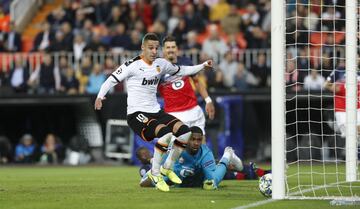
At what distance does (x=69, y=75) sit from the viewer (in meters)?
23.8

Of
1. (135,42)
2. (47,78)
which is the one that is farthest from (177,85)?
(135,42)


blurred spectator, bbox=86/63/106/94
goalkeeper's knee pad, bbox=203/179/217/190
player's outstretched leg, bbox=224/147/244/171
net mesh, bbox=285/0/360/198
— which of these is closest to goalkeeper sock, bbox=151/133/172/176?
goalkeeper's knee pad, bbox=203/179/217/190

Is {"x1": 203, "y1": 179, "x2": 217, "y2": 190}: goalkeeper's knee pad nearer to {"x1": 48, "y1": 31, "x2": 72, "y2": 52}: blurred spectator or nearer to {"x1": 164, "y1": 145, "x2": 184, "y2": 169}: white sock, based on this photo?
{"x1": 164, "y1": 145, "x2": 184, "y2": 169}: white sock

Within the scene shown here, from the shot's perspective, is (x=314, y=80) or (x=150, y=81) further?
(x=314, y=80)

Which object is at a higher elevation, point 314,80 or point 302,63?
point 302,63

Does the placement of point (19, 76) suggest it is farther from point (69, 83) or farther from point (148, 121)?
point (148, 121)

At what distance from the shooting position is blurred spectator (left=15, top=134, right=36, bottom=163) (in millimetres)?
23422

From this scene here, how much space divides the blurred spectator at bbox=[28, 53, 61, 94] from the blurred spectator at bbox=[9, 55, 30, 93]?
21 centimetres

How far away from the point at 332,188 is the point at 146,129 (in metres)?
2.64

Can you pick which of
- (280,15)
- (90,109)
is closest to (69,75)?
(90,109)

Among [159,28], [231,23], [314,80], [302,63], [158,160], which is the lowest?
[158,160]

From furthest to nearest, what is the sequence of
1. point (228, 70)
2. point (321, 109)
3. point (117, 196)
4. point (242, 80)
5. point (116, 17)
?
point (116, 17)
point (228, 70)
point (242, 80)
point (321, 109)
point (117, 196)

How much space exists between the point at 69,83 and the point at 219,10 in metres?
5.00

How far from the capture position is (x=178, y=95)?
14.9 m
